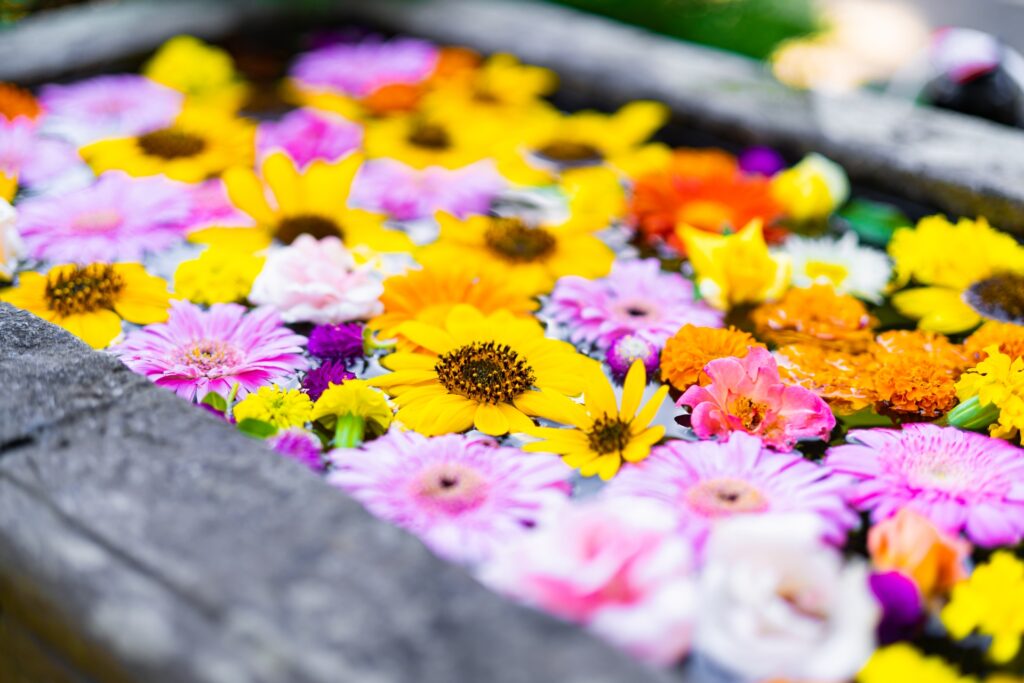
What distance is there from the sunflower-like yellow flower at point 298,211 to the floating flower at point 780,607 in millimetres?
898

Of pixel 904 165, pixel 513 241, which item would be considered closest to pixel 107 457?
pixel 513 241

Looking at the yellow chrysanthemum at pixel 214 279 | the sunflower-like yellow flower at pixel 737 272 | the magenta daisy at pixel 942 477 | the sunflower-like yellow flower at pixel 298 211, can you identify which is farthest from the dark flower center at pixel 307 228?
the magenta daisy at pixel 942 477

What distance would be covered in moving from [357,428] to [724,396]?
0.43 metres

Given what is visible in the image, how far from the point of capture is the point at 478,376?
3.98ft

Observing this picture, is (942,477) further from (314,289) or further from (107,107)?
(107,107)

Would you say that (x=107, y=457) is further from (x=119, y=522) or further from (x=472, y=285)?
(x=472, y=285)

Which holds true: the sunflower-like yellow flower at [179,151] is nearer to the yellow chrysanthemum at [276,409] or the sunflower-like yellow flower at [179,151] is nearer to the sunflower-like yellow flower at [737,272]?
the yellow chrysanthemum at [276,409]

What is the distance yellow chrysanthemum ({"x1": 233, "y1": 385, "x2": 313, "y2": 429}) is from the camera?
114 centimetres

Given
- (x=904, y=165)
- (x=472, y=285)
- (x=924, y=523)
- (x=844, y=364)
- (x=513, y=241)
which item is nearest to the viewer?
(x=924, y=523)

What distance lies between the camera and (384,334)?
4.35ft

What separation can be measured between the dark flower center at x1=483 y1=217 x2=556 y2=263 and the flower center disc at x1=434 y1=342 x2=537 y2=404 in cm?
32

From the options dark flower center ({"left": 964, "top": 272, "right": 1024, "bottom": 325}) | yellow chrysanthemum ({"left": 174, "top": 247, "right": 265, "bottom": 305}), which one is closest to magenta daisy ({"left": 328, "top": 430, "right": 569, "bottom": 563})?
yellow chrysanthemum ({"left": 174, "top": 247, "right": 265, "bottom": 305})

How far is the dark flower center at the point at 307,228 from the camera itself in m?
1.58

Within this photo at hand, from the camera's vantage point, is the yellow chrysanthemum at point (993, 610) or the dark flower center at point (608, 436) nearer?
the yellow chrysanthemum at point (993, 610)
